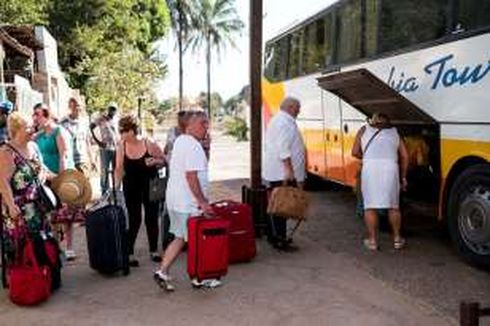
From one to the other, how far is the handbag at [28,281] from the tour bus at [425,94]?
3.89 m

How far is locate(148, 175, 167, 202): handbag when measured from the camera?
26.5 ft

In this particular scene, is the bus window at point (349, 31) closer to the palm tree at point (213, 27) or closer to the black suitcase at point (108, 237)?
the black suitcase at point (108, 237)

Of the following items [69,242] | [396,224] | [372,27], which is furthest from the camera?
[372,27]

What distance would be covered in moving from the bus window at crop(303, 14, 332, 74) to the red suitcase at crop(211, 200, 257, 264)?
4.36 metres

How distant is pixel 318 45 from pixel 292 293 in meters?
6.46

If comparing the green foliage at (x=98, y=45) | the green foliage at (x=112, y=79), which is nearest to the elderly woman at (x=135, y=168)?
the green foliage at (x=98, y=45)

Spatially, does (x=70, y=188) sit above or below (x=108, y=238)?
above

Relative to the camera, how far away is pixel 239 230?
8055 mm

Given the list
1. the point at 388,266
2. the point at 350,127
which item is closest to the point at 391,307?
the point at 388,266

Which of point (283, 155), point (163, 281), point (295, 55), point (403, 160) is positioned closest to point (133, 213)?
point (163, 281)

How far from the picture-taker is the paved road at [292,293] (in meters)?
6.24

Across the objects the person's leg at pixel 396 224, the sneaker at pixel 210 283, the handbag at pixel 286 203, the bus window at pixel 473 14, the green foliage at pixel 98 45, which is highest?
the green foliage at pixel 98 45

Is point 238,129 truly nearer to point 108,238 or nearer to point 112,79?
point 112,79

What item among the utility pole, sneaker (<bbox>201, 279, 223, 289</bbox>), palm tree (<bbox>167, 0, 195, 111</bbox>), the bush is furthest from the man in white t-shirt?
palm tree (<bbox>167, 0, 195, 111</bbox>)
